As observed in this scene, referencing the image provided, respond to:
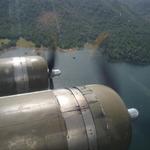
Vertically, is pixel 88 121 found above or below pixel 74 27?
above

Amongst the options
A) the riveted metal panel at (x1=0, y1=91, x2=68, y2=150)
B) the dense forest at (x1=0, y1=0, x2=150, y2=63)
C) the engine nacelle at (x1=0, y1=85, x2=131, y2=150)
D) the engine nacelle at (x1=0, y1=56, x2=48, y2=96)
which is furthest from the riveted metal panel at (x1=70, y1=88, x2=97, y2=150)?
the dense forest at (x1=0, y1=0, x2=150, y2=63)

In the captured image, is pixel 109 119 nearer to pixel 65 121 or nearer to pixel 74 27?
pixel 65 121

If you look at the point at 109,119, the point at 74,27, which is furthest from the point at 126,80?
the point at 74,27

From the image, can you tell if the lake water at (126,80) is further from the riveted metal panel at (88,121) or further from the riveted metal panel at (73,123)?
the riveted metal panel at (73,123)

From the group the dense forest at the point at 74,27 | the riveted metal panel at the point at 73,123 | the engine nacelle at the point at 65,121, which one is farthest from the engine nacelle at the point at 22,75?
the dense forest at the point at 74,27

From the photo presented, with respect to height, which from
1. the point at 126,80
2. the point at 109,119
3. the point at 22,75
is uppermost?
the point at 109,119
